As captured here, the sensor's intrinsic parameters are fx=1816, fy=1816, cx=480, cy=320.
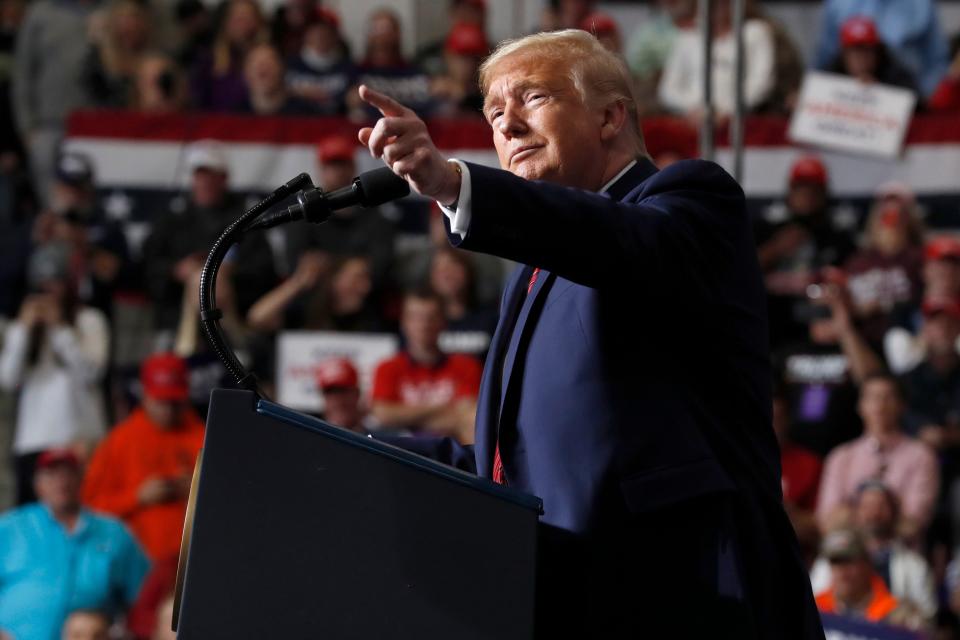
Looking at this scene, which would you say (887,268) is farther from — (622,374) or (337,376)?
(622,374)

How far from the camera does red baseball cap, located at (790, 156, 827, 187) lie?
8.85 m

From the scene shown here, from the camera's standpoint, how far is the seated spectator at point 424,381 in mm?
7848

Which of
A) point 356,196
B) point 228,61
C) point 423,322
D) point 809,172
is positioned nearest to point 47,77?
point 228,61

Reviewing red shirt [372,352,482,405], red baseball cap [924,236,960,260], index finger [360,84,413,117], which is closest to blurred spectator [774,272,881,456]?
red baseball cap [924,236,960,260]

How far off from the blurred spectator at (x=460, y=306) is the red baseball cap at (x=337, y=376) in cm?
78

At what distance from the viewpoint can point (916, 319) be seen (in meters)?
Answer: 8.38

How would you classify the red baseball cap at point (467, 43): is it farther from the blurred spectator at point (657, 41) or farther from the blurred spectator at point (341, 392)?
the blurred spectator at point (341, 392)

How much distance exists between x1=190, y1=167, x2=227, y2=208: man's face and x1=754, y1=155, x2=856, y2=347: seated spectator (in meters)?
2.63

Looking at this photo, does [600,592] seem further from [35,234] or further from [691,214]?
[35,234]

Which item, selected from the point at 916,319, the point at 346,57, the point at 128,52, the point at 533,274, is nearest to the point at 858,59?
the point at 916,319

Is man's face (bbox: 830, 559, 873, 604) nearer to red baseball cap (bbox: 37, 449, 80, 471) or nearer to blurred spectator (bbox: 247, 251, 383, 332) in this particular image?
blurred spectator (bbox: 247, 251, 383, 332)

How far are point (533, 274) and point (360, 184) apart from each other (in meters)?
0.55

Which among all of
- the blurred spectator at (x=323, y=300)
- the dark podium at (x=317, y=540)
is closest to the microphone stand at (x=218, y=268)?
the dark podium at (x=317, y=540)

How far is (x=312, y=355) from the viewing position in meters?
8.39
